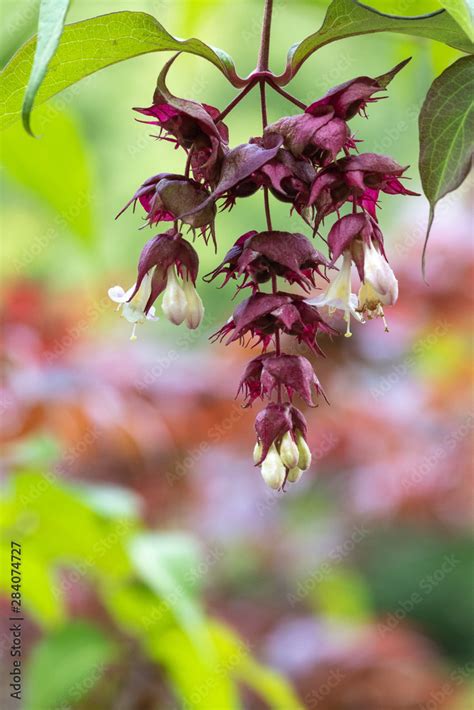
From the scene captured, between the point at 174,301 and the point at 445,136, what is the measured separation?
22 cm

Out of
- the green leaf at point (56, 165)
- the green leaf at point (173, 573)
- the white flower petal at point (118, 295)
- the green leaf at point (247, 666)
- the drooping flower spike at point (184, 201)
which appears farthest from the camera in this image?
the green leaf at point (247, 666)

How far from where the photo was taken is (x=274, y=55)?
15.5 feet

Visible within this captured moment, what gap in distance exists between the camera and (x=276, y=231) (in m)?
0.59

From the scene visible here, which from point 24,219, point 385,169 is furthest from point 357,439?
point 24,219

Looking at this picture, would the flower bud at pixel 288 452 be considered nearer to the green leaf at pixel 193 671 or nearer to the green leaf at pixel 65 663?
the green leaf at pixel 193 671

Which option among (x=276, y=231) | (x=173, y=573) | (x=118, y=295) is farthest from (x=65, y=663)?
(x=276, y=231)

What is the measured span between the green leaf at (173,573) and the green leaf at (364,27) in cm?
80

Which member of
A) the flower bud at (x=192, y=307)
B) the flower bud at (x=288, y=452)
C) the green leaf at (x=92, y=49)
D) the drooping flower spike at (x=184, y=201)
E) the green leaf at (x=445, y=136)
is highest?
the green leaf at (x=92, y=49)

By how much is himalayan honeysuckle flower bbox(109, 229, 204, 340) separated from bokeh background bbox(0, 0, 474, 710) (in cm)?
24

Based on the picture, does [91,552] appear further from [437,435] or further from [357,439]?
[437,435]

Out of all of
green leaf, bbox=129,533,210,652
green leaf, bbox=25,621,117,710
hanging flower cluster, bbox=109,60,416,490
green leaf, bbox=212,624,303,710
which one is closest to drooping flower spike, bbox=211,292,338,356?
hanging flower cluster, bbox=109,60,416,490

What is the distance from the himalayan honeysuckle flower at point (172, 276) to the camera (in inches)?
23.8

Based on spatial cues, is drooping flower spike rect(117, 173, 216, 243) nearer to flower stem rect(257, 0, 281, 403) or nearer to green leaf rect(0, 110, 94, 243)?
Answer: flower stem rect(257, 0, 281, 403)

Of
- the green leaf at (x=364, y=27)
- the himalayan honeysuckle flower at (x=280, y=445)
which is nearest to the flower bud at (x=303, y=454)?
the himalayan honeysuckle flower at (x=280, y=445)
